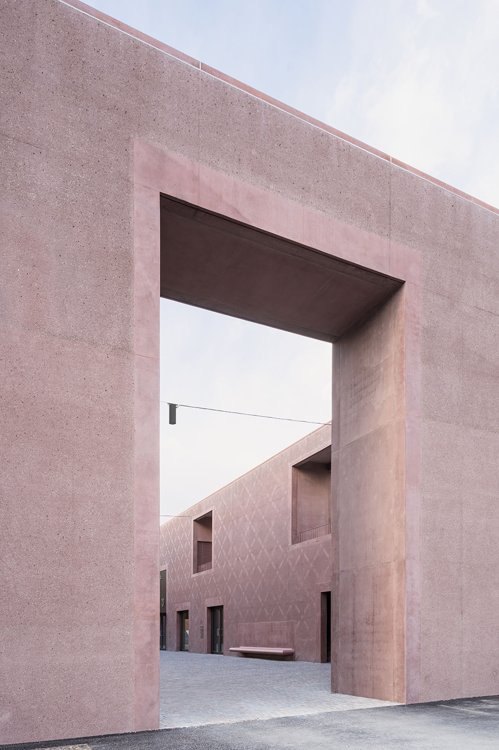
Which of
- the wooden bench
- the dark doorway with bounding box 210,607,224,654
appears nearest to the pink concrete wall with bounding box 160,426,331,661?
the wooden bench

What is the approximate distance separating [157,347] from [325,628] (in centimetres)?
1620

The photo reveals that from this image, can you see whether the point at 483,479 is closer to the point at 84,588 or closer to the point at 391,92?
the point at 84,588

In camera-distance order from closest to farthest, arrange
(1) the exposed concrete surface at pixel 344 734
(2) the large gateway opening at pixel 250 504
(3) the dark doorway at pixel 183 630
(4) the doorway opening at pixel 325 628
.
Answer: (1) the exposed concrete surface at pixel 344 734, (2) the large gateway opening at pixel 250 504, (4) the doorway opening at pixel 325 628, (3) the dark doorway at pixel 183 630

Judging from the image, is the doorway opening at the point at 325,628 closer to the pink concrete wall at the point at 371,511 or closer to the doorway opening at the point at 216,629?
the doorway opening at the point at 216,629

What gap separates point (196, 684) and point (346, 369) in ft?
20.4

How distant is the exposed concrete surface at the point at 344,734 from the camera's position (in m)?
6.17

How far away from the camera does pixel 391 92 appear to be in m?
20.2

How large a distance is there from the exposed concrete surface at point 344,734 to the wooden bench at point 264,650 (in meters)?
15.3

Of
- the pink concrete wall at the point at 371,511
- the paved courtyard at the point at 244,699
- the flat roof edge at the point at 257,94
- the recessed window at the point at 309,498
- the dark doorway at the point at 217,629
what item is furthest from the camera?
the dark doorway at the point at 217,629

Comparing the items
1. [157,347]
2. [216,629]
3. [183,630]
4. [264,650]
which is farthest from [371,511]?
[183,630]

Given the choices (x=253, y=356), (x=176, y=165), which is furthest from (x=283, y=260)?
(x=253, y=356)

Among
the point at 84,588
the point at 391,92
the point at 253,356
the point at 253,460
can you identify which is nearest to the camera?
the point at 84,588

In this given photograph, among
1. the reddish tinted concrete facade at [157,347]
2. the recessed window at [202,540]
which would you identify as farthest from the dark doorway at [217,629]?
the reddish tinted concrete facade at [157,347]

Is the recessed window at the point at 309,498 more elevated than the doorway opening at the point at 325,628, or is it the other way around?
the recessed window at the point at 309,498
